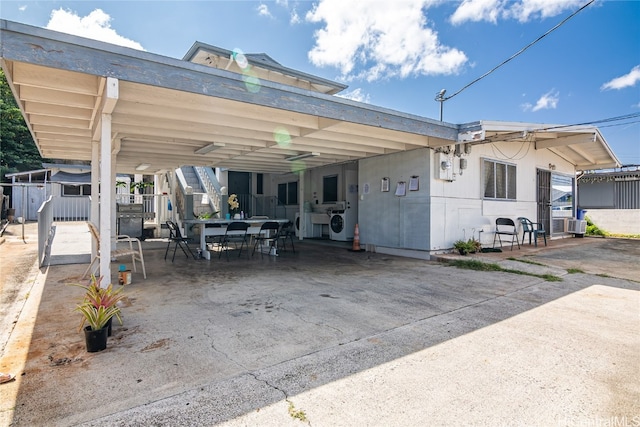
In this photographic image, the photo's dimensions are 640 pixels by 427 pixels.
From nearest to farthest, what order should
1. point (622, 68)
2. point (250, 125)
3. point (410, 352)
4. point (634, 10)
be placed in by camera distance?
1. point (410, 352)
2. point (250, 125)
3. point (634, 10)
4. point (622, 68)

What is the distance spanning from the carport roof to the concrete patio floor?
2.30 metres

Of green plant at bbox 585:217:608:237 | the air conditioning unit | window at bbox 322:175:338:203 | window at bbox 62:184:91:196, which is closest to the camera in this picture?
window at bbox 322:175:338:203

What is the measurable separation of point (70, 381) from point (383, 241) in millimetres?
6773

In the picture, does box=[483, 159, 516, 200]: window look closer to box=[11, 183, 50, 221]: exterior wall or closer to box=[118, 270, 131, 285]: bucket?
box=[118, 270, 131, 285]: bucket

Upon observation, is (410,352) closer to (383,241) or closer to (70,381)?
(70,381)

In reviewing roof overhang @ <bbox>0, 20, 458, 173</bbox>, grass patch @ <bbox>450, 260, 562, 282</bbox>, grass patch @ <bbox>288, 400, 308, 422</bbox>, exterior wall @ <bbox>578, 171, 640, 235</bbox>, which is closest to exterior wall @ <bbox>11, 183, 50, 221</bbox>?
roof overhang @ <bbox>0, 20, 458, 173</bbox>

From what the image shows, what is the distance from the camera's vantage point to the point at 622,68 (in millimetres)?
10617

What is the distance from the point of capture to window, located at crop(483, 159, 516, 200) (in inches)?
324

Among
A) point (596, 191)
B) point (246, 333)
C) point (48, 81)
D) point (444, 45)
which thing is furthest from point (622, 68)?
point (48, 81)

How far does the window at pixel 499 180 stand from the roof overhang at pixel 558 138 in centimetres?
72

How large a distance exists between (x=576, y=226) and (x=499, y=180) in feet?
18.2

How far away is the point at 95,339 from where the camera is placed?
2484 millimetres

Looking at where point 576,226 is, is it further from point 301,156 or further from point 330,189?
point 301,156

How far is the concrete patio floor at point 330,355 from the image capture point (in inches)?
70.1
